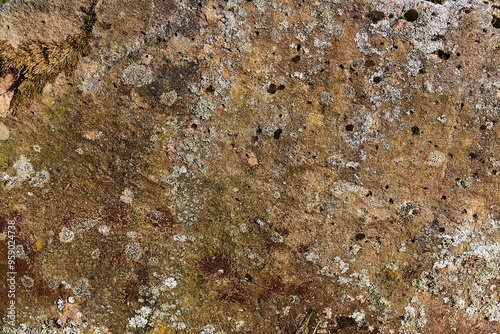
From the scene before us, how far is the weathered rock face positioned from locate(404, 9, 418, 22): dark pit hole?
0.03m

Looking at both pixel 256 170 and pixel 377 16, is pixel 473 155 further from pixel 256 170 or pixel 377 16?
pixel 256 170

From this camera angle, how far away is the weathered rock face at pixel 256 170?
4500 millimetres

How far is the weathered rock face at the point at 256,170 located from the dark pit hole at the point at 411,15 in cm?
3

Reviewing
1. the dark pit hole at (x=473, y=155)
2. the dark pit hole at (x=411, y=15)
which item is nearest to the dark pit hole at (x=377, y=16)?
the dark pit hole at (x=411, y=15)

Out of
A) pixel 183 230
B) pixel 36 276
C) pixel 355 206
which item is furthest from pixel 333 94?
pixel 36 276

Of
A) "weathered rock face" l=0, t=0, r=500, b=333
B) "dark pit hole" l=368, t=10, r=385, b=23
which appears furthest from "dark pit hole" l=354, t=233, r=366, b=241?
"dark pit hole" l=368, t=10, r=385, b=23

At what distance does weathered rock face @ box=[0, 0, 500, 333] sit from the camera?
177 inches

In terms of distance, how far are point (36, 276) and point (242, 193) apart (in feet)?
10.6

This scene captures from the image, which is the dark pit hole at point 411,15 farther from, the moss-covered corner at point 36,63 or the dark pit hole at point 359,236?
the moss-covered corner at point 36,63

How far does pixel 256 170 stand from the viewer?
4.75 meters

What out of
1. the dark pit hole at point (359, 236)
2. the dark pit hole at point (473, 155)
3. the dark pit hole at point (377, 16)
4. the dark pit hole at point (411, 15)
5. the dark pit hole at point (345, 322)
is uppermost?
the dark pit hole at point (411, 15)

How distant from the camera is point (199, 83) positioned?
4.59 m

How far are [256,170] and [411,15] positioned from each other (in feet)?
10.7

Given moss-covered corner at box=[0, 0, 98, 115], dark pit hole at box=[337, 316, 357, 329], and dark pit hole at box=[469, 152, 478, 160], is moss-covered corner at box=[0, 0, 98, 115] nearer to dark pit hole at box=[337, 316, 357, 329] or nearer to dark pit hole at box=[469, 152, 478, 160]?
dark pit hole at box=[337, 316, 357, 329]
